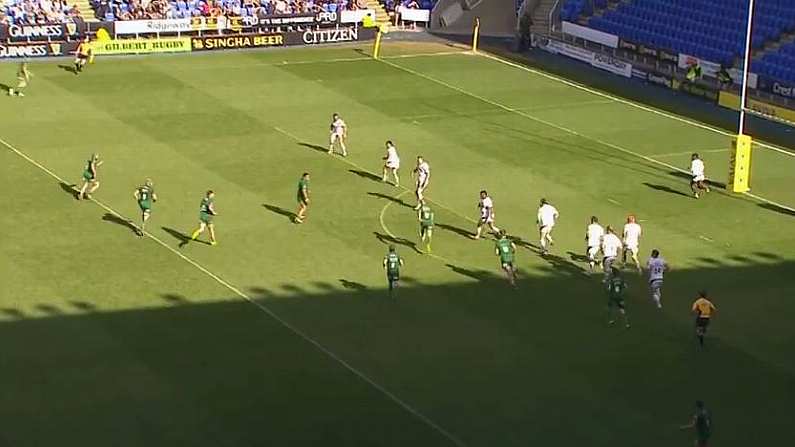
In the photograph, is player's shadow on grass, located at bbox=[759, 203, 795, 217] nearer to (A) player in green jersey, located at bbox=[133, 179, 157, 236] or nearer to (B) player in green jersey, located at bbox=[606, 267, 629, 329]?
(B) player in green jersey, located at bbox=[606, 267, 629, 329]

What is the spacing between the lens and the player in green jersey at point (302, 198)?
45.6 meters

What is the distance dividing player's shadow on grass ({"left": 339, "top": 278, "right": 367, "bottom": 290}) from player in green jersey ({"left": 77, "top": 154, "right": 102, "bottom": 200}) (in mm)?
10128

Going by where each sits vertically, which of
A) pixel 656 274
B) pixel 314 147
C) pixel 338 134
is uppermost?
pixel 338 134

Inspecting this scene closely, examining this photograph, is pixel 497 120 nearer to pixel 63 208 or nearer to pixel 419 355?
pixel 63 208

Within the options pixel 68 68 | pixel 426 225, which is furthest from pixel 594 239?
pixel 68 68

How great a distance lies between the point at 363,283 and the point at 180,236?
266 inches

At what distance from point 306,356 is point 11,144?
915 inches

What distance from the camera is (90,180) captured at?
4778cm

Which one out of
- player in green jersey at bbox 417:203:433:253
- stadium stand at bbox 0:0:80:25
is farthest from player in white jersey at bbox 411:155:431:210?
stadium stand at bbox 0:0:80:25

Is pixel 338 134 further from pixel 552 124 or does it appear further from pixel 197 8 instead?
pixel 197 8

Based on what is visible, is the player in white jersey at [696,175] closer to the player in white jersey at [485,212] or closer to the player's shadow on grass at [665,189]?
the player's shadow on grass at [665,189]

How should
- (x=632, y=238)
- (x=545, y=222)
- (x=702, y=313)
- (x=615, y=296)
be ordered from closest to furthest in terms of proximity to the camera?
(x=702, y=313)
(x=615, y=296)
(x=632, y=238)
(x=545, y=222)

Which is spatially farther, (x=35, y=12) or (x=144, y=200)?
(x=35, y=12)

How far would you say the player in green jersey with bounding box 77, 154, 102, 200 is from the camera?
47.2 m
